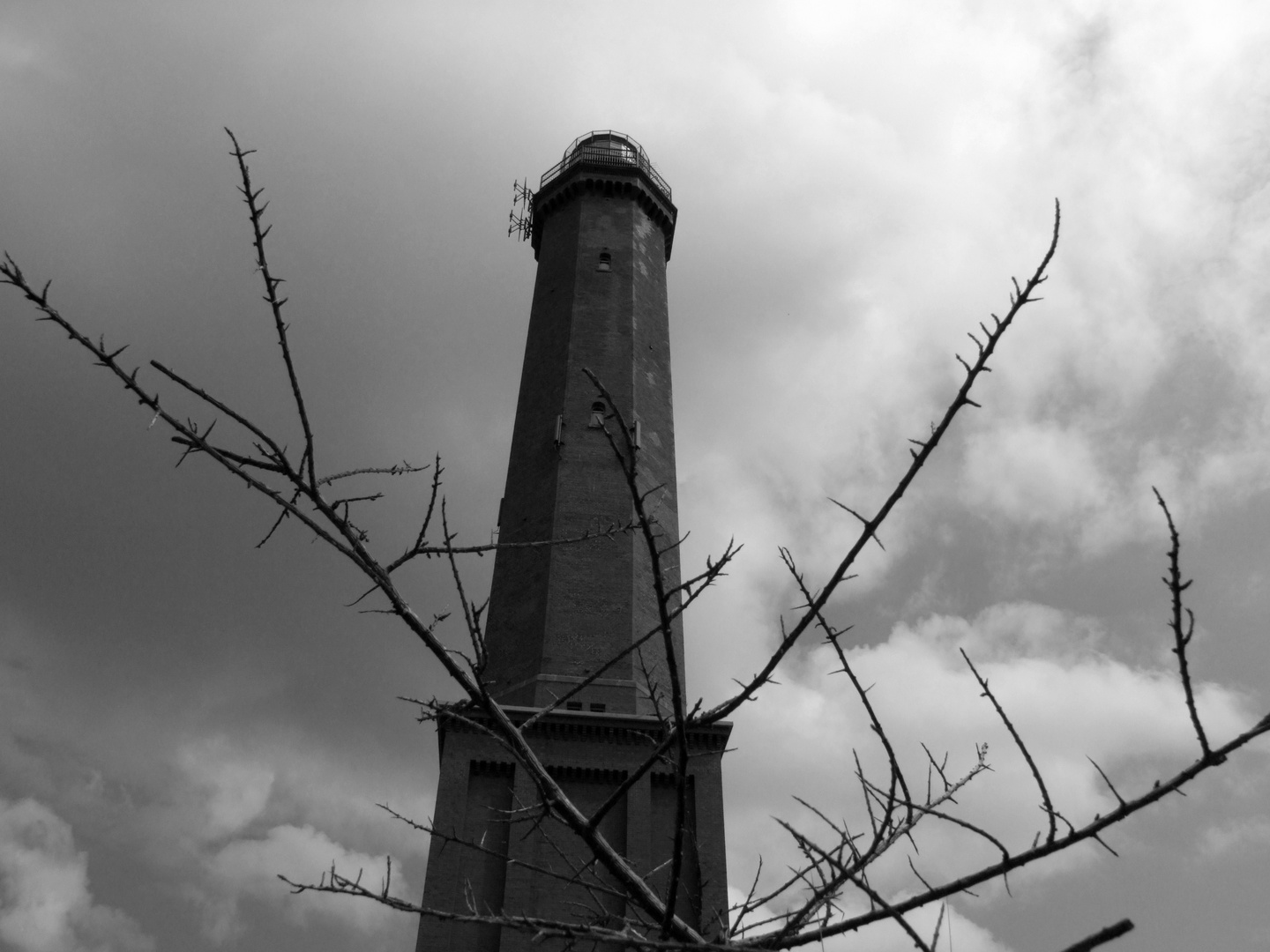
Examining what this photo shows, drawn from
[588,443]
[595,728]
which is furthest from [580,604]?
[588,443]

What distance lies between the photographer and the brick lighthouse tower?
17.5m

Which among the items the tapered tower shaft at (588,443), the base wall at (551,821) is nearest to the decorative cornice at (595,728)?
the base wall at (551,821)

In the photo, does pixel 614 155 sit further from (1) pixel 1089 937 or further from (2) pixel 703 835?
(1) pixel 1089 937

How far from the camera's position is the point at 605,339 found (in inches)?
987

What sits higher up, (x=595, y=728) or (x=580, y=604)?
(x=580, y=604)

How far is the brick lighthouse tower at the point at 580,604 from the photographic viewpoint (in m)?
17.5

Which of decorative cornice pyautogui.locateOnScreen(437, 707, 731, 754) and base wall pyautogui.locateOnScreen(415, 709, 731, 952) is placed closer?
base wall pyautogui.locateOnScreen(415, 709, 731, 952)

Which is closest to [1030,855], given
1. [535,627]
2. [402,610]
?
[402,610]

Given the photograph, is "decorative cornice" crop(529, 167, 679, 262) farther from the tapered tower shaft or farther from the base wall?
the base wall

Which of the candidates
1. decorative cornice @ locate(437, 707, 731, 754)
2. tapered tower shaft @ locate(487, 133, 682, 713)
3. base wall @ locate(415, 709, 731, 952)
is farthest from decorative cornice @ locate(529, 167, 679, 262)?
base wall @ locate(415, 709, 731, 952)

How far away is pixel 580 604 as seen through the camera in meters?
20.4

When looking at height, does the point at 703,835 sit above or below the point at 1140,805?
above

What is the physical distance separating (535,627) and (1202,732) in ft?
58.3

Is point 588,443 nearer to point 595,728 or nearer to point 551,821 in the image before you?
point 595,728
